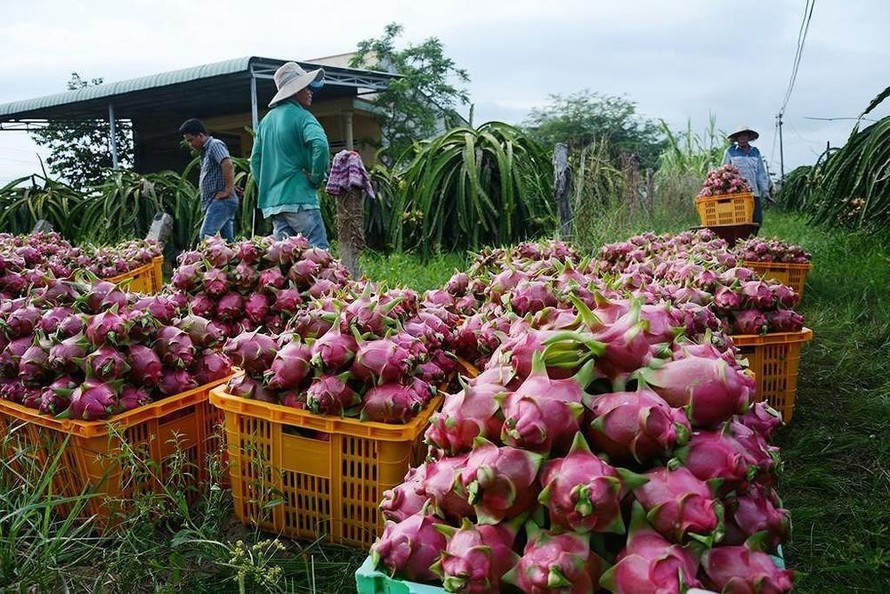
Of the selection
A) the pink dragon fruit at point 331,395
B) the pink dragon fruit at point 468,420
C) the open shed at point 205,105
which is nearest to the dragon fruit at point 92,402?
the pink dragon fruit at point 331,395

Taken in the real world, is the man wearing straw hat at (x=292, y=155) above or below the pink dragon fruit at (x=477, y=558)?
above

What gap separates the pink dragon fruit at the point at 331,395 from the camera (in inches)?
69.5

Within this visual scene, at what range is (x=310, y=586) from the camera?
171 cm

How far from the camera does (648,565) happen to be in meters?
0.93

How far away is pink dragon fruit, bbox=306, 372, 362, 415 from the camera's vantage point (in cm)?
176

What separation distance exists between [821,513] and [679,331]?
4.12 ft

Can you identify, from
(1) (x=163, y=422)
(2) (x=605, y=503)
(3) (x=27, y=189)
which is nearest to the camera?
(2) (x=605, y=503)

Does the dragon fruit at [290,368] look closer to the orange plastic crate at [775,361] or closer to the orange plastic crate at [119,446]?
the orange plastic crate at [119,446]

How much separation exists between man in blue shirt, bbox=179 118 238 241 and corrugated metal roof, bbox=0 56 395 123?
252 inches

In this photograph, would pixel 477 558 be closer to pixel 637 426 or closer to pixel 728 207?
pixel 637 426

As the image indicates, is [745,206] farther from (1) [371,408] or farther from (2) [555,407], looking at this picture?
(2) [555,407]

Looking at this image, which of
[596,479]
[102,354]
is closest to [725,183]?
[102,354]

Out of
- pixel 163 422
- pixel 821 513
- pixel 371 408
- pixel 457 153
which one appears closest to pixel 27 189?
pixel 457 153

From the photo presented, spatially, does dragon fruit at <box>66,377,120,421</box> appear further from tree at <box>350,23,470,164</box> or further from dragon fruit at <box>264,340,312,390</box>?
tree at <box>350,23,470,164</box>
